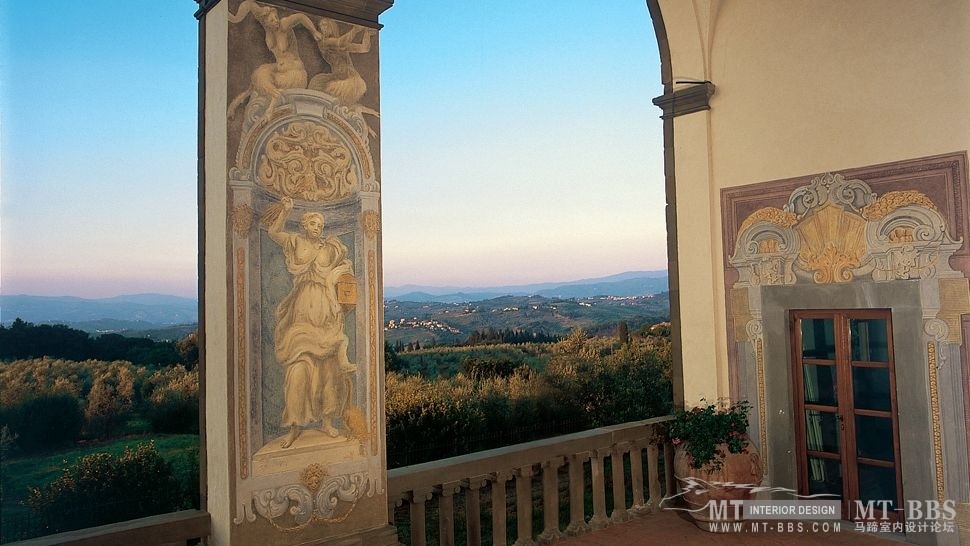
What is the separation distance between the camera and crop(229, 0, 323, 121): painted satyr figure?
3.22 meters

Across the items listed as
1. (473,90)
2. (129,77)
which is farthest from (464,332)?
(129,77)

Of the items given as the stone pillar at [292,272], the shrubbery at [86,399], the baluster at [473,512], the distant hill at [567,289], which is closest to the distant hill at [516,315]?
the distant hill at [567,289]

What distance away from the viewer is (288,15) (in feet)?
11.0

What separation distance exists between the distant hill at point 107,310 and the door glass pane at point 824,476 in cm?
542

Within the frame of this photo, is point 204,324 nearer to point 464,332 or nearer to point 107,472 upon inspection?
A: point 107,472

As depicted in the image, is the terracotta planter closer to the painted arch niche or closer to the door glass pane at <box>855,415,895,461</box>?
the painted arch niche

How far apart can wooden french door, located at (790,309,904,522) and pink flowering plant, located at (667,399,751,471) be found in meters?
0.58

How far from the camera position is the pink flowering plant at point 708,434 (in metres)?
5.19

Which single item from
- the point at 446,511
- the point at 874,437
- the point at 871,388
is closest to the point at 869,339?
the point at 871,388

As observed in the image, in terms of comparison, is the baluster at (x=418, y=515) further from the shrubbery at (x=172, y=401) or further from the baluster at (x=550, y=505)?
the shrubbery at (x=172, y=401)

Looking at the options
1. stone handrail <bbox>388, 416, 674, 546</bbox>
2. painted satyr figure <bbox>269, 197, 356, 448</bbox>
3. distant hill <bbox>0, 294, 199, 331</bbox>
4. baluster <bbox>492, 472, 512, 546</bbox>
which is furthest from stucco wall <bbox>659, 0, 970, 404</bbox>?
distant hill <bbox>0, 294, 199, 331</bbox>

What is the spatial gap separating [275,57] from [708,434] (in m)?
4.18

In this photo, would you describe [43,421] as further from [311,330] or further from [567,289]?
[567,289]

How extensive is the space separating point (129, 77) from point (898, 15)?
6.47 metres
